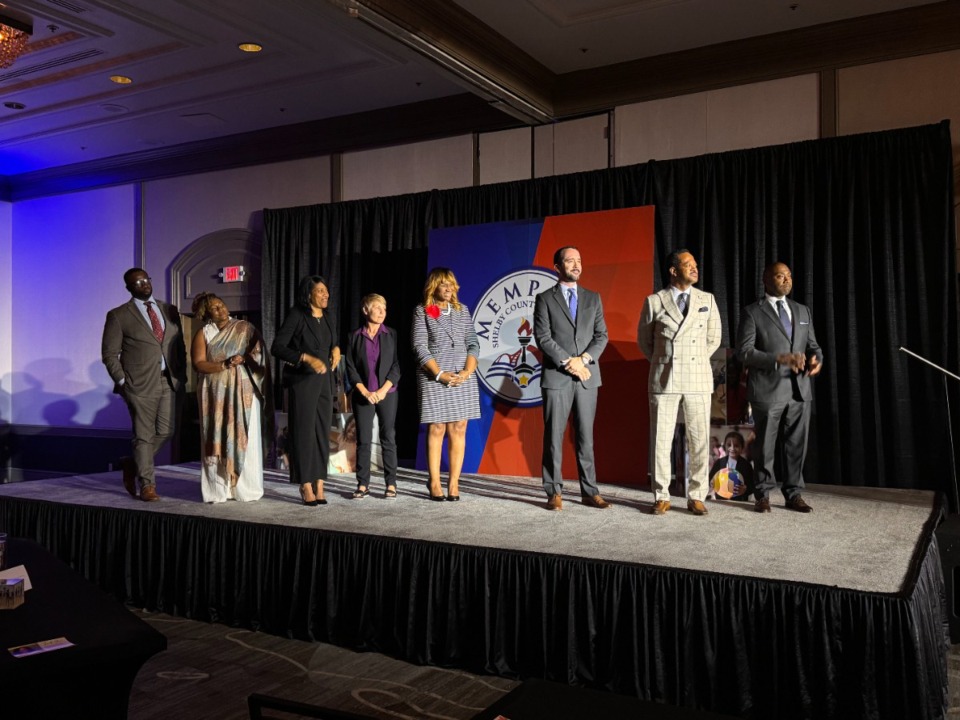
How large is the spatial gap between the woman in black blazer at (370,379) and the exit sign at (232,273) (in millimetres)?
3530

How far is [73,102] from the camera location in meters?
7.38

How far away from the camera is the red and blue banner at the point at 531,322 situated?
6.07 meters

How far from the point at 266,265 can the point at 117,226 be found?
236cm

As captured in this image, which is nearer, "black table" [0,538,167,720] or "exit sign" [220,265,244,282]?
"black table" [0,538,167,720]

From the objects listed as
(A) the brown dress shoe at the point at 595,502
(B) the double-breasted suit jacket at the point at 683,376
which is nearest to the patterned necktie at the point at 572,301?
(B) the double-breasted suit jacket at the point at 683,376

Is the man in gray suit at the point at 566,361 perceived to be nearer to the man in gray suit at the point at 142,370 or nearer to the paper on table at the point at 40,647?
the man in gray suit at the point at 142,370

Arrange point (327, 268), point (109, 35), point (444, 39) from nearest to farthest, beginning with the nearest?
1. point (444, 39)
2. point (109, 35)
3. point (327, 268)

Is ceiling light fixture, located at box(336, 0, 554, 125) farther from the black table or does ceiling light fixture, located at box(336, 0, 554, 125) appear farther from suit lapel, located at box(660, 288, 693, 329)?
the black table

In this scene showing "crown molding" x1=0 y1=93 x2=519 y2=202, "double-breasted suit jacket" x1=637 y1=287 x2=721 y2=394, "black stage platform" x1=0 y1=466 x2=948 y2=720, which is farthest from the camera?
"crown molding" x1=0 y1=93 x2=519 y2=202

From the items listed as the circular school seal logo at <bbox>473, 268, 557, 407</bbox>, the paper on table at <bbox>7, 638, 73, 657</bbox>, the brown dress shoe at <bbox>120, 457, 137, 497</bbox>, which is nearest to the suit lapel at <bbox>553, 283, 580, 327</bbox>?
the circular school seal logo at <bbox>473, 268, 557, 407</bbox>

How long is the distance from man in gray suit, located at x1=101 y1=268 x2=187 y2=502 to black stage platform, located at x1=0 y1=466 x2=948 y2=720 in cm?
29

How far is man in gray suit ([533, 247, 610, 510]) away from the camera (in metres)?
4.70

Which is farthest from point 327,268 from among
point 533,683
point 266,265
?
point 533,683

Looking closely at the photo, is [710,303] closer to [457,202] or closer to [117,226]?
[457,202]
